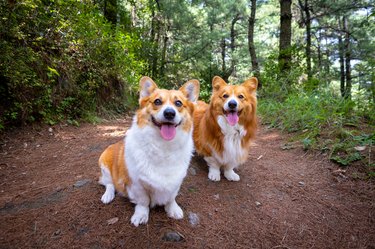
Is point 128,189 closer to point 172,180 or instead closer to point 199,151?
point 172,180

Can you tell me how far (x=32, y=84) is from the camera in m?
4.17

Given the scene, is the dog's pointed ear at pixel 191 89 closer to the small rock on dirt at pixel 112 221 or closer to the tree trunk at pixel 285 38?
the small rock on dirt at pixel 112 221

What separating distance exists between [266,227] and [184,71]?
12280 millimetres

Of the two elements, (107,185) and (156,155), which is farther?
(107,185)

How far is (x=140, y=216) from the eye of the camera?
2168 millimetres

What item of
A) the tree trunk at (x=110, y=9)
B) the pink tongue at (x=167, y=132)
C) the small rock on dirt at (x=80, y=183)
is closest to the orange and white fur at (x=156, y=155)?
the pink tongue at (x=167, y=132)

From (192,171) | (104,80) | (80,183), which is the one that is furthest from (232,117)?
(104,80)

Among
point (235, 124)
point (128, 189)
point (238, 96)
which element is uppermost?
point (238, 96)

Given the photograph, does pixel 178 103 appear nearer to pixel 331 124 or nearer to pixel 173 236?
pixel 173 236

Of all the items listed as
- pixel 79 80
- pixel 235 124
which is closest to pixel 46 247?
pixel 235 124

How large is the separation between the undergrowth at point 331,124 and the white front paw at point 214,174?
178 cm

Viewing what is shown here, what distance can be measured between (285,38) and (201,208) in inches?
282

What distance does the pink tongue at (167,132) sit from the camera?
6.89 feet

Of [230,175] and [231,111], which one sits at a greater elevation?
[231,111]
